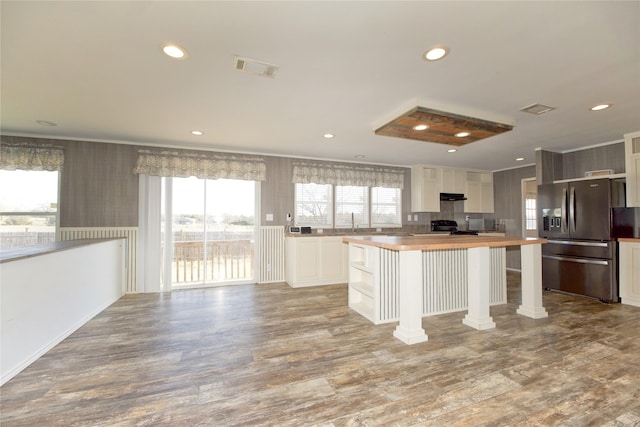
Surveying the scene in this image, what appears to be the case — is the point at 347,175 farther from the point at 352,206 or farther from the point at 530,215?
the point at 530,215

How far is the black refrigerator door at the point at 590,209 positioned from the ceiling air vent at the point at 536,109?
1.86 m

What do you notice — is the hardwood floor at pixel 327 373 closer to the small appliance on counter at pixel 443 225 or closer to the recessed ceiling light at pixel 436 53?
the recessed ceiling light at pixel 436 53

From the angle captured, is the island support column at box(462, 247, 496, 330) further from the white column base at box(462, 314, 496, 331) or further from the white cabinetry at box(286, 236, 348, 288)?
the white cabinetry at box(286, 236, 348, 288)

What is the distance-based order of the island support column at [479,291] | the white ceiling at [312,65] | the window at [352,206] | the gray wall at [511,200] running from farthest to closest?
the gray wall at [511,200] → the window at [352,206] → the island support column at [479,291] → the white ceiling at [312,65]

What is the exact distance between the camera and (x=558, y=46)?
71.2 inches

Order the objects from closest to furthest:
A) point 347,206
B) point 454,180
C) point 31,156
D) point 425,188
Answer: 1. point 31,156
2. point 347,206
3. point 425,188
4. point 454,180

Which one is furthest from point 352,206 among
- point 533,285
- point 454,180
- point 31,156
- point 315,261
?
point 31,156

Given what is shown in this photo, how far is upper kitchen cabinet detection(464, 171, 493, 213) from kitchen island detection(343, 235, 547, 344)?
3160mm

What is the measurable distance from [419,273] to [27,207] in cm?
526

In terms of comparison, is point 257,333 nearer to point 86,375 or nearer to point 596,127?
point 86,375

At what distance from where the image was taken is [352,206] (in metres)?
5.54

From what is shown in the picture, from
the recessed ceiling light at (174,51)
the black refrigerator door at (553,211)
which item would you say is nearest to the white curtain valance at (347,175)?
the black refrigerator door at (553,211)

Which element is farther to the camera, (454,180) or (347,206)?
(454,180)

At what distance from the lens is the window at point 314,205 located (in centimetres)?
514
